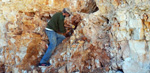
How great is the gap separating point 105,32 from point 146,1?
1.27 metres

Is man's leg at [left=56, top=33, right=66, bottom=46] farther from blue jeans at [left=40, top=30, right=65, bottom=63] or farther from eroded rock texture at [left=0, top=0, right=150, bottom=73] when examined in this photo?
eroded rock texture at [left=0, top=0, right=150, bottom=73]

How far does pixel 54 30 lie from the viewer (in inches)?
147

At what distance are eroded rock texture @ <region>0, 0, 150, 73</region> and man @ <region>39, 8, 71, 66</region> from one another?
0.60 feet

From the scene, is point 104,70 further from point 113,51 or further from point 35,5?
point 35,5

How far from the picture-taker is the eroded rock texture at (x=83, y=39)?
10.4 ft

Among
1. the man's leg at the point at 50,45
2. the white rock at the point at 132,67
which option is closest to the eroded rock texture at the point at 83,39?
the white rock at the point at 132,67

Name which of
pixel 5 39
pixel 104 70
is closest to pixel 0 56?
pixel 5 39

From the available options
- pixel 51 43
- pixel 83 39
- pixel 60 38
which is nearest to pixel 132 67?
pixel 83 39

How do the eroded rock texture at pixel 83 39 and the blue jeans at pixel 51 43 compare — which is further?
the blue jeans at pixel 51 43

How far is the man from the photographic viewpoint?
3.69 meters

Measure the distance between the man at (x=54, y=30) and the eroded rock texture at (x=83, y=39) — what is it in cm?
18

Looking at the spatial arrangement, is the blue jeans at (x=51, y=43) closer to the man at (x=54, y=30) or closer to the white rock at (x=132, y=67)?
the man at (x=54, y=30)

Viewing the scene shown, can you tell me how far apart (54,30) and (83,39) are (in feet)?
2.82

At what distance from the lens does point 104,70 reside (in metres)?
3.39
